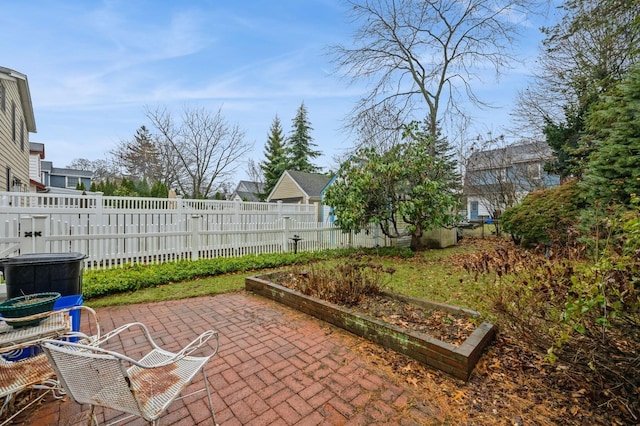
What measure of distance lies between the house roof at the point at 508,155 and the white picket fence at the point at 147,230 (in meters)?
10.3

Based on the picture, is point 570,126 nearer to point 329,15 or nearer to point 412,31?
point 412,31

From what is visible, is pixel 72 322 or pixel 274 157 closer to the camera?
pixel 72 322

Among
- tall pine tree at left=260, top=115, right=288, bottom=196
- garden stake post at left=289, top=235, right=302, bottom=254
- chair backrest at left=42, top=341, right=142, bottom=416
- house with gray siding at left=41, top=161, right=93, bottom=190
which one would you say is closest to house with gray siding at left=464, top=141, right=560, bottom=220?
garden stake post at left=289, top=235, right=302, bottom=254

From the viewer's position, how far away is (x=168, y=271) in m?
5.98

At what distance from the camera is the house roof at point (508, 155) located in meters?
15.1

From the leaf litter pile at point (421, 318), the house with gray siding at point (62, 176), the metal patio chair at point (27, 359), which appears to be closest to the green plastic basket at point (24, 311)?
the metal patio chair at point (27, 359)

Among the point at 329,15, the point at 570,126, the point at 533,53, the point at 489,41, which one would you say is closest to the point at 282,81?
the point at 329,15

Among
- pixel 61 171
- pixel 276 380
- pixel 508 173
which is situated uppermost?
pixel 61 171

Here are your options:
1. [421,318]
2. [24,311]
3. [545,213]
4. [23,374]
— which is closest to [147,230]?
[24,311]

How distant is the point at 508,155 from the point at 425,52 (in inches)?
297

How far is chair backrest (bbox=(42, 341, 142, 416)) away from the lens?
4.61 ft

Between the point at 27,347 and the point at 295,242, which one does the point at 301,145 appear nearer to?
the point at 295,242

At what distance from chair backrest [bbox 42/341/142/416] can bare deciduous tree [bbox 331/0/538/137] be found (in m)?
14.0

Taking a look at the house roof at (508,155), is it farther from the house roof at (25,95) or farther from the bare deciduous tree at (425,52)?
the house roof at (25,95)
